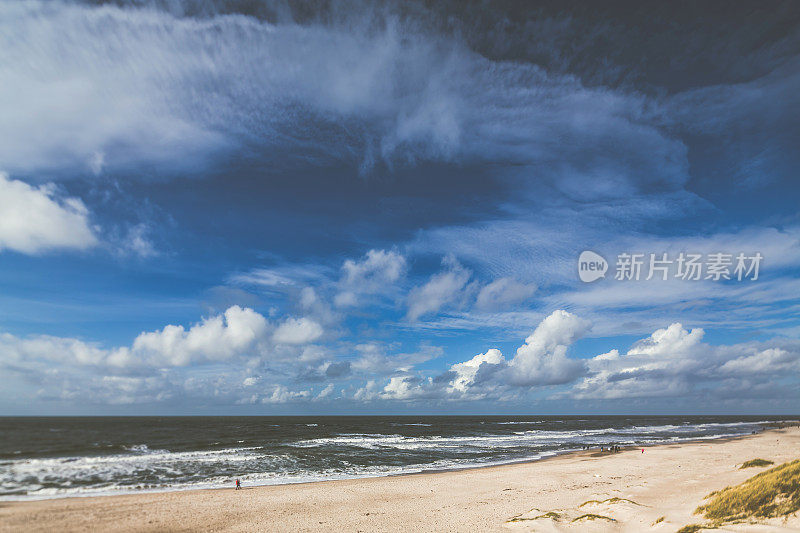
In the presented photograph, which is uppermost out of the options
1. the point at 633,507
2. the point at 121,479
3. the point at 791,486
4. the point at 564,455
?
the point at 791,486

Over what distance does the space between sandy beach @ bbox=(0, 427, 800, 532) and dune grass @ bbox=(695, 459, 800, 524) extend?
0.65m

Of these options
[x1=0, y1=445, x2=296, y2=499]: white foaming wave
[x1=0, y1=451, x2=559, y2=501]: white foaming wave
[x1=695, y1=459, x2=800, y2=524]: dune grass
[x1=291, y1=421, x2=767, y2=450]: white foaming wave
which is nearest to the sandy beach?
[x1=695, y1=459, x2=800, y2=524]: dune grass

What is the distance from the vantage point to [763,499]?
12828mm

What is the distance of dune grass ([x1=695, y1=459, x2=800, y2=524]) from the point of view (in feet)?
39.9

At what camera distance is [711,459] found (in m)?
41.9

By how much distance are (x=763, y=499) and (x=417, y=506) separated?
16.5 metres

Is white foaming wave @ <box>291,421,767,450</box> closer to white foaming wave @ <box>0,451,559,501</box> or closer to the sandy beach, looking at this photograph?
white foaming wave @ <box>0,451,559,501</box>

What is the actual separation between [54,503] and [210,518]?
1119 cm

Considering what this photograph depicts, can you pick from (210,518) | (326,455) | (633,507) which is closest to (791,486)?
(633,507)

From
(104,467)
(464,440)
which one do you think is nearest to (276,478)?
(104,467)

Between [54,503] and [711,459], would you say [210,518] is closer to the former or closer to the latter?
[54,503]

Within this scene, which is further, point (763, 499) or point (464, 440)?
point (464, 440)

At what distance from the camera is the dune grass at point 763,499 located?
39.9 feet

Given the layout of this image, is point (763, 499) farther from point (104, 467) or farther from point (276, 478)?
point (104, 467)
